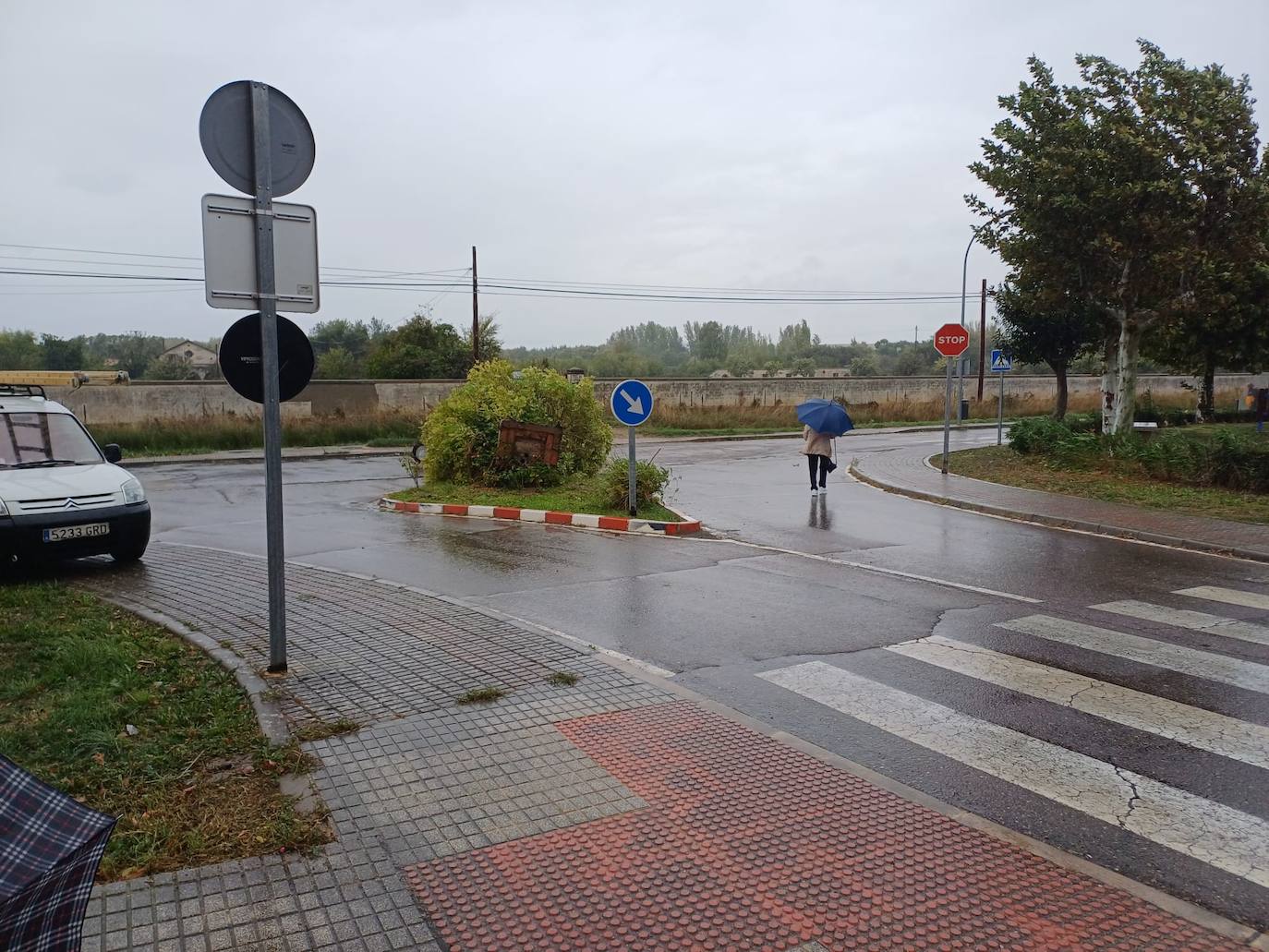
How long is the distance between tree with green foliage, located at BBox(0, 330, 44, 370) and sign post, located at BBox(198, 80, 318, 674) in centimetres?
7136

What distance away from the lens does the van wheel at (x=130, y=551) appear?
9906 millimetres

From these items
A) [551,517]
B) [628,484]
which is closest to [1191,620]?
[628,484]

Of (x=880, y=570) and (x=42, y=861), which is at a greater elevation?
(x=42, y=861)

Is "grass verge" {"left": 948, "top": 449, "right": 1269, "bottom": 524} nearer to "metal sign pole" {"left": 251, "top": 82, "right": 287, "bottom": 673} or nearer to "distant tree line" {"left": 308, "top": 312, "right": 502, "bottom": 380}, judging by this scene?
"metal sign pole" {"left": 251, "top": 82, "right": 287, "bottom": 673}

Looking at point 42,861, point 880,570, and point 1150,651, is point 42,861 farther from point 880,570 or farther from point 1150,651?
point 880,570

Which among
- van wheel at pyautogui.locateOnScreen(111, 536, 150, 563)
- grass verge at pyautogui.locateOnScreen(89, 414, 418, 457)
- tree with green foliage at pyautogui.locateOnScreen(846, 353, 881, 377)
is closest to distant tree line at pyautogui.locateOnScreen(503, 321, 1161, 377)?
tree with green foliage at pyautogui.locateOnScreen(846, 353, 881, 377)

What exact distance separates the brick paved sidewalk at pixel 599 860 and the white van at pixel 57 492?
5.13 meters

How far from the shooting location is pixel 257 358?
5684 mm

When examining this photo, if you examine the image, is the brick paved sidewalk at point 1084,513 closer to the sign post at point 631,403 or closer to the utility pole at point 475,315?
the sign post at point 631,403

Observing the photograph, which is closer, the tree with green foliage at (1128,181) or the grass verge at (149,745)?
the grass verge at (149,745)

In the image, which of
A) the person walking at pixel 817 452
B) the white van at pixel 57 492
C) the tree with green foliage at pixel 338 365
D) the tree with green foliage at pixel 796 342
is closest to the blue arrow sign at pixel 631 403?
the person walking at pixel 817 452

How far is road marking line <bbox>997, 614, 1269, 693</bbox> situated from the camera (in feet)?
20.4

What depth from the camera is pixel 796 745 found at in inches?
195

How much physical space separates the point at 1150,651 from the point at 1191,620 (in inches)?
51.1
